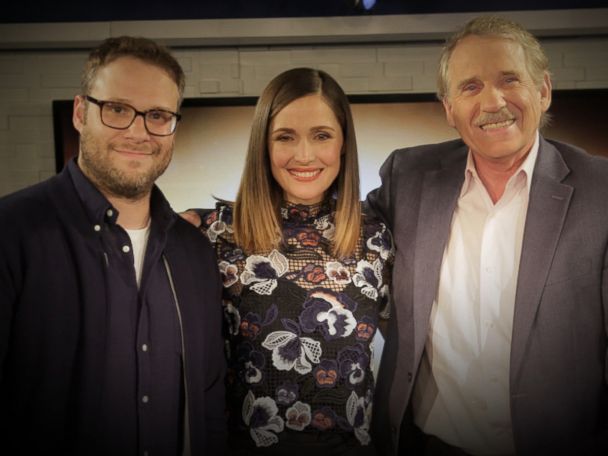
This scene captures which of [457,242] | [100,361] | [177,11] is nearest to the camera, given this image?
[100,361]

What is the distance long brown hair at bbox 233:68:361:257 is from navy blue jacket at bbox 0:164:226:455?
552 mm

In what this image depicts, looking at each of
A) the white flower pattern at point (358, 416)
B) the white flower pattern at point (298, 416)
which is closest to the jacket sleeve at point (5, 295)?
the white flower pattern at point (298, 416)

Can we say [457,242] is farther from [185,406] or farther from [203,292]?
[185,406]

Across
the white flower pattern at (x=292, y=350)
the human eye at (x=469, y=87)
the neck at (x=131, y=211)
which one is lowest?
the white flower pattern at (x=292, y=350)

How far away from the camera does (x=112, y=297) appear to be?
156 centimetres

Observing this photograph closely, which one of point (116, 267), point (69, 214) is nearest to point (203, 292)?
point (116, 267)

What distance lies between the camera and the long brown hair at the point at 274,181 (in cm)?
196

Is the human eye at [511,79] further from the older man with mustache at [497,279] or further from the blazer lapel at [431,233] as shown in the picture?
the blazer lapel at [431,233]

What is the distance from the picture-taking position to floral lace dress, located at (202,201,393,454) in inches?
71.0

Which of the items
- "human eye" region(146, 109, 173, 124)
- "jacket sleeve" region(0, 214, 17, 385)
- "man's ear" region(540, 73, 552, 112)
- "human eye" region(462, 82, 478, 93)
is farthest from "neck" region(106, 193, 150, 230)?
"man's ear" region(540, 73, 552, 112)

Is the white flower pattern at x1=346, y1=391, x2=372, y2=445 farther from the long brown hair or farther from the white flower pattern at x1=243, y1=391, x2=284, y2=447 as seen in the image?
the long brown hair

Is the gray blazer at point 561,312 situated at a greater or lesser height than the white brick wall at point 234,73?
lesser

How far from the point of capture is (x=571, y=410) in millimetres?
1742

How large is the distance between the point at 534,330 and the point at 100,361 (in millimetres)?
1200
